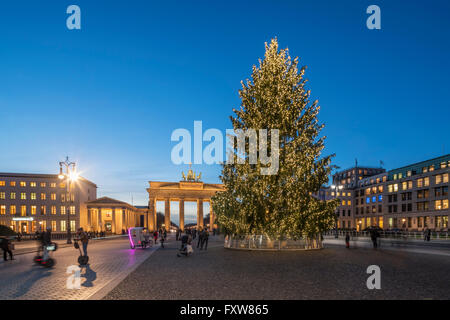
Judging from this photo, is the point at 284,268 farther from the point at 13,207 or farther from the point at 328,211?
the point at 13,207

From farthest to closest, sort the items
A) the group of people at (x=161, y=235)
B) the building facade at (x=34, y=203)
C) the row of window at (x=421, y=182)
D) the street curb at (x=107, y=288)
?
the building facade at (x=34, y=203) → the row of window at (x=421, y=182) → the group of people at (x=161, y=235) → the street curb at (x=107, y=288)

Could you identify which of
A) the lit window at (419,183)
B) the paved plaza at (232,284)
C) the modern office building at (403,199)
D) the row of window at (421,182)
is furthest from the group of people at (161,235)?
the lit window at (419,183)

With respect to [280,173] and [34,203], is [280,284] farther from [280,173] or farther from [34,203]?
[34,203]

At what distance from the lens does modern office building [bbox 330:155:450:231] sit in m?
78.0

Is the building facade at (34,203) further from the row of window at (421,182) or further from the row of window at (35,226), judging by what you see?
the row of window at (421,182)

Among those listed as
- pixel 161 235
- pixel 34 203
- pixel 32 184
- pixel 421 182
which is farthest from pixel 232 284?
pixel 32 184

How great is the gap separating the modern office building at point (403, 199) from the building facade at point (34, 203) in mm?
63206

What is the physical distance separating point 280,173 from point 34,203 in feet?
258

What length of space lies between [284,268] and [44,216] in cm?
8467

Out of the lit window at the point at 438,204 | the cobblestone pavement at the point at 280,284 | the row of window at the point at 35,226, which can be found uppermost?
the cobblestone pavement at the point at 280,284

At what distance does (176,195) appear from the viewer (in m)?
94.1

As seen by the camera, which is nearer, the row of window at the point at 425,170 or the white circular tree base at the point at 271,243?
the white circular tree base at the point at 271,243

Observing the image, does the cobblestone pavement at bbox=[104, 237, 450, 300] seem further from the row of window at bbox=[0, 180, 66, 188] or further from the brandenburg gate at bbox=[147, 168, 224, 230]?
the row of window at bbox=[0, 180, 66, 188]

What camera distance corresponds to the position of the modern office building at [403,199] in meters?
78.0
